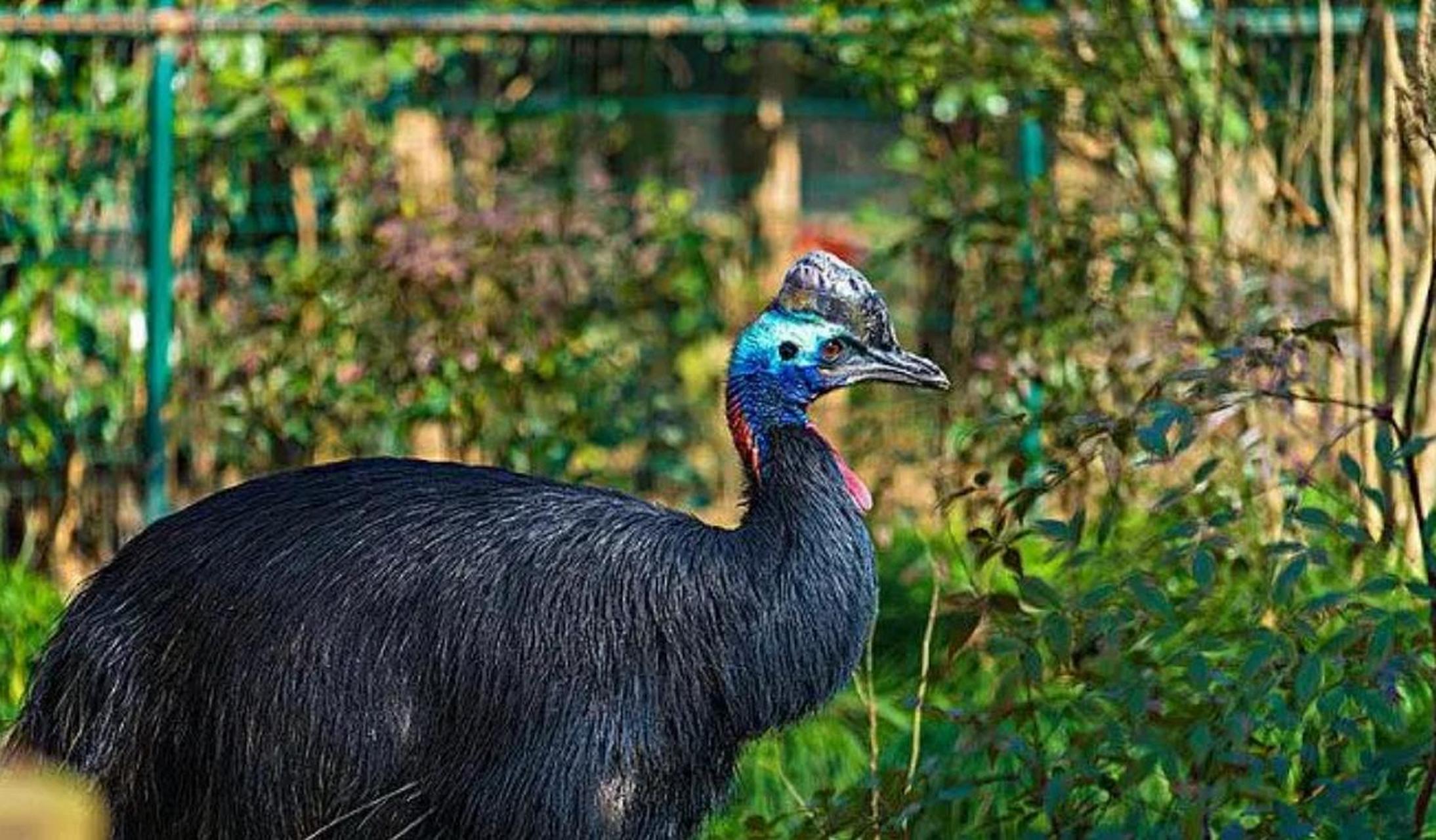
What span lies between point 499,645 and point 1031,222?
12.3 ft

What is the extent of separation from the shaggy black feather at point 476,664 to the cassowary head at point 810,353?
0.15 ft

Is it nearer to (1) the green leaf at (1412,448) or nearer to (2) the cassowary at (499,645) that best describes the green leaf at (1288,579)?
(1) the green leaf at (1412,448)

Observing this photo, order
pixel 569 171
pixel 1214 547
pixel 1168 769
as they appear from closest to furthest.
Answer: pixel 1168 769 < pixel 1214 547 < pixel 569 171

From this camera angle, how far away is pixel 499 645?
3.92 m

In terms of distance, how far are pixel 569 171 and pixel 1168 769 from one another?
17.7 ft

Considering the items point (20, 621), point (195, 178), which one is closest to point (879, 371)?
point (20, 621)

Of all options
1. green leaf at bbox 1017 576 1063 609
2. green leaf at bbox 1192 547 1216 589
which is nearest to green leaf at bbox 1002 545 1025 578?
green leaf at bbox 1017 576 1063 609

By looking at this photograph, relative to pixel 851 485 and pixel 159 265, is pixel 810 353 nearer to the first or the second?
pixel 851 485

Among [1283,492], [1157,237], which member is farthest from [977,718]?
[1157,237]

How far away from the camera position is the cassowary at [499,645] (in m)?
3.89

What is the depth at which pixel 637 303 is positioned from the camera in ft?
27.1

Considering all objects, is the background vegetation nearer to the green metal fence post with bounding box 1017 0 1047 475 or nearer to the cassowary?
the green metal fence post with bounding box 1017 0 1047 475

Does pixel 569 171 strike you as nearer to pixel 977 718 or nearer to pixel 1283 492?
pixel 1283 492

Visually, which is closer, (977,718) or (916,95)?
(977,718)
